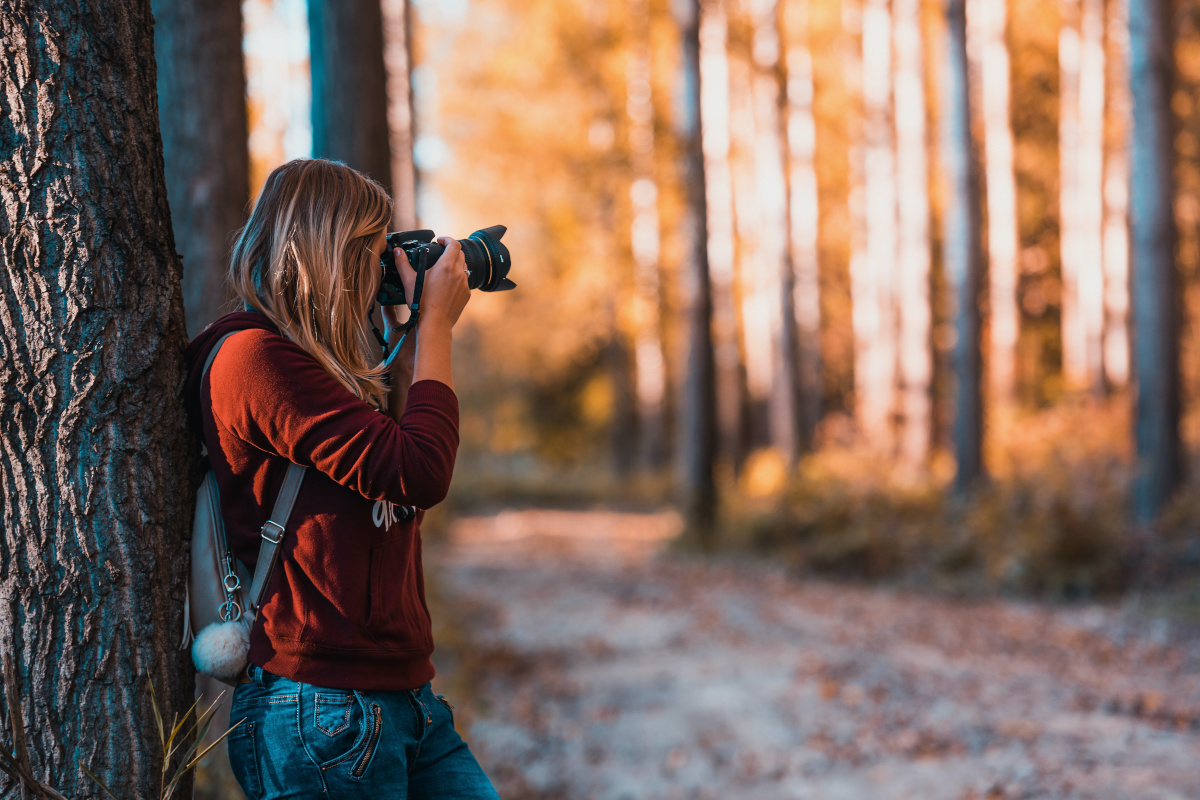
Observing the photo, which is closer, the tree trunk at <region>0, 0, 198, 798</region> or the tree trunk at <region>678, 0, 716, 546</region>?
the tree trunk at <region>0, 0, 198, 798</region>

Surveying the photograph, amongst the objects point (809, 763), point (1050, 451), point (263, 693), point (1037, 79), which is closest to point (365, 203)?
point (263, 693)

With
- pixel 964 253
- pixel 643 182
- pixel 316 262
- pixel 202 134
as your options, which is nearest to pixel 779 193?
pixel 643 182

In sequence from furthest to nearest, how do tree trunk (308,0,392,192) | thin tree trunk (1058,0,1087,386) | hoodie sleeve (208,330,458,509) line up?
1. thin tree trunk (1058,0,1087,386)
2. tree trunk (308,0,392,192)
3. hoodie sleeve (208,330,458,509)

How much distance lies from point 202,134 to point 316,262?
2.57 meters

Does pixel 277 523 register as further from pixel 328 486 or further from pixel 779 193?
pixel 779 193

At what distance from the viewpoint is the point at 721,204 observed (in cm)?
1694

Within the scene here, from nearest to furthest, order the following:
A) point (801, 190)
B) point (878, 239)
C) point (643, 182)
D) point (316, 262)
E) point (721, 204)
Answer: point (316, 262)
point (878, 239)
point (721, 204)
point (801, 190)
point (643, 182)

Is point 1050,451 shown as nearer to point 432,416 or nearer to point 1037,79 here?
point 432,416

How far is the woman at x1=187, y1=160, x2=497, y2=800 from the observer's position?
65.3 inches

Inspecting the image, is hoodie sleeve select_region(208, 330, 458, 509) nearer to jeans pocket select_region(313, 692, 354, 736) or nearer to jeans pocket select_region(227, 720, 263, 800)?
jeans pocket select_region(313, 692, 354, 736)

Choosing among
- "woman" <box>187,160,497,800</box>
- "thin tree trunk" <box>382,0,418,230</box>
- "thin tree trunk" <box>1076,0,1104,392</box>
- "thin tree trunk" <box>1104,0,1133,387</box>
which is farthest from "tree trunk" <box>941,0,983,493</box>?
"woman" <box>187,160,497,800</box>

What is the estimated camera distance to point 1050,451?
11930 mm

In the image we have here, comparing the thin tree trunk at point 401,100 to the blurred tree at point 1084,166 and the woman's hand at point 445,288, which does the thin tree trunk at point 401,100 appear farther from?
the blurred tree at point 1084,166

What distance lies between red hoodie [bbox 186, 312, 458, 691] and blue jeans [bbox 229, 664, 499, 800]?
4cm
